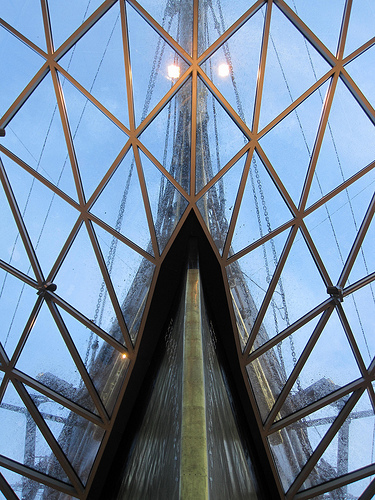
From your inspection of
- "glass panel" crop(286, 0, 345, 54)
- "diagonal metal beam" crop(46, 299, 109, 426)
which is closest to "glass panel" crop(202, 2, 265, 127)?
"glass panel" crop(286, 0, 345, 54)

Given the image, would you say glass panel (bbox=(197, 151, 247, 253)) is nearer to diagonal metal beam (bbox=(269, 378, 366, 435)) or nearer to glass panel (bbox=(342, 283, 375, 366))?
glass panel (bbox=(342, 283, 375, 366))

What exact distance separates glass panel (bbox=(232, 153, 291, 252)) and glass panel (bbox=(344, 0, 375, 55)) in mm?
5755

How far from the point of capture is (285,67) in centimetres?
1822

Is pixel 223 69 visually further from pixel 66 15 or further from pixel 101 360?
pixel 101 360

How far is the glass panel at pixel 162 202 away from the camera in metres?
19.1

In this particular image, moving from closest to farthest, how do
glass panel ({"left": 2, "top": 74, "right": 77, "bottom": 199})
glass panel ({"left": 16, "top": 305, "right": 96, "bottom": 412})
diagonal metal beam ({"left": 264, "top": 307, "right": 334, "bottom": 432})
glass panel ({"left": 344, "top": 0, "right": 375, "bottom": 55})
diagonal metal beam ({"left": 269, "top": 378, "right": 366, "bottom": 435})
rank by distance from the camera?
glass panel ({"left": 344, "top": 0, "right": 375, "bottom": 55}) → diagonal metal beam ({"left": 269, "top": 378, "right": 366, "bottom": 435}) → glass panel ({"left": 2, "top": 74, "right": 77, "bottom": 199}) → diagonal metal beam ({"left": 264, "top": 307, "right": 334, "bottom": 432}) → glass panel ({"left": 16, "top": 305, "right": 96, "bottom": 412})

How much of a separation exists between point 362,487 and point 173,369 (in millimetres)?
9194

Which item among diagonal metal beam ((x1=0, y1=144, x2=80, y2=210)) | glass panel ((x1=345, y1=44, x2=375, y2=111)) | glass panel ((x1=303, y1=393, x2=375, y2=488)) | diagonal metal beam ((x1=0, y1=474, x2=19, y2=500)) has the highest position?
glass panel ((x1=345, y1=44, x2=375, y2=111))

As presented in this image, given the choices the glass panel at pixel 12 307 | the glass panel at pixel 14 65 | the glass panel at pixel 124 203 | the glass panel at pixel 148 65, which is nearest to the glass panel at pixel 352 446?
the glass panel at pixel 124 203

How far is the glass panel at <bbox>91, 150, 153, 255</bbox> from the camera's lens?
1900 centimetres

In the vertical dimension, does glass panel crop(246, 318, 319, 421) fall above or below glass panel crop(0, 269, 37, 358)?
below

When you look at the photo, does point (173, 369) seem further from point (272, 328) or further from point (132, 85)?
point (132, 85)

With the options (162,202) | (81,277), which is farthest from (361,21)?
(81,277)

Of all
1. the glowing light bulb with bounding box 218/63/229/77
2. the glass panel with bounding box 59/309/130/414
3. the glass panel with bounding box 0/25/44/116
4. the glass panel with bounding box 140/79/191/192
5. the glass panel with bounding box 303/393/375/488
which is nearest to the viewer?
the glass panel with bounding box 0/25/44/116
